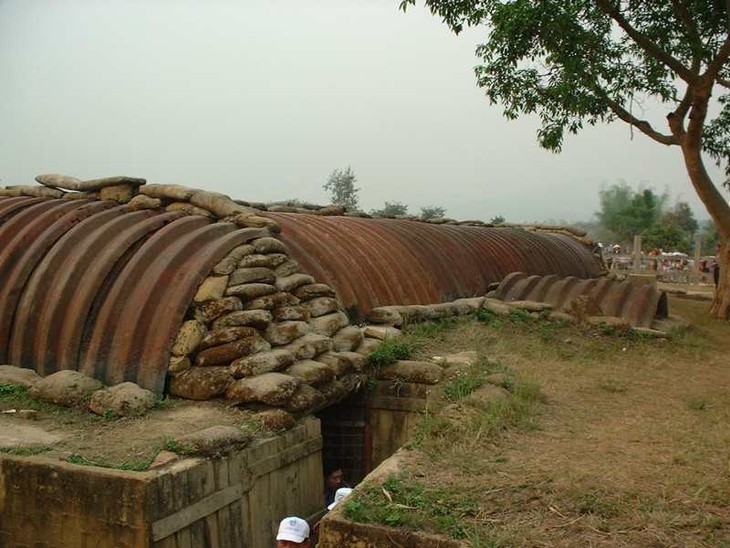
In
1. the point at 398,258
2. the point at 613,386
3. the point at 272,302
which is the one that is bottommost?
the point at 613,386

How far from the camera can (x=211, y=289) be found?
5688mm

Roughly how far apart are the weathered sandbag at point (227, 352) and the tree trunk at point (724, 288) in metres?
10.0

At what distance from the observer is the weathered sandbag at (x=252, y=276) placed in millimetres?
5867

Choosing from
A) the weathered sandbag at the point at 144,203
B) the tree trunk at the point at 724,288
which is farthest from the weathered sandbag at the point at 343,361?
the tree trunk at the point at 724,288

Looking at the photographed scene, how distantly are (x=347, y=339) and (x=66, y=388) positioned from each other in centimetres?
245

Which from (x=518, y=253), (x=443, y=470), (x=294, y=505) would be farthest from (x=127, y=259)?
(x=518, y=253)

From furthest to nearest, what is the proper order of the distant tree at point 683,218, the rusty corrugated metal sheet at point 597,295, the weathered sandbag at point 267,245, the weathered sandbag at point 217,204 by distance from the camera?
the distant tree at point 683,218
the rusty corrugated metal sheet at point 597,295
the weathered sandbag at point 217,204
the weathered sandbag at point 267,245

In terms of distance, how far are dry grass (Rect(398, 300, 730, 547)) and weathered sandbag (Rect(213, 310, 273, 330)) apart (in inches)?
75.8

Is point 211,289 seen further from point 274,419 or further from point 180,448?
point 180,448

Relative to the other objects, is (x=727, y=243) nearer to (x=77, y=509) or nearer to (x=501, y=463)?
(x=501, y=463)

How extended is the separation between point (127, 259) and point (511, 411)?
369cm

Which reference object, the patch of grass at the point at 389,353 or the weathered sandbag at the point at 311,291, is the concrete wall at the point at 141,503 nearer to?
the patch of grass at the point at 389,353

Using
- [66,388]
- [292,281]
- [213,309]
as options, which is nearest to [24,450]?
[66,388]

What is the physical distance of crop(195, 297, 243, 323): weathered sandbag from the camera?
5.56 m
